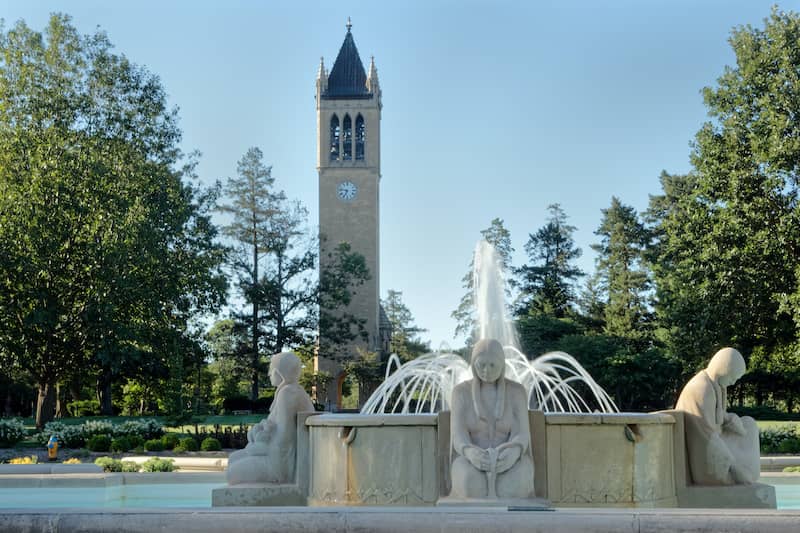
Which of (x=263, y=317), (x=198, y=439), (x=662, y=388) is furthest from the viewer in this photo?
(x=263, y=317)

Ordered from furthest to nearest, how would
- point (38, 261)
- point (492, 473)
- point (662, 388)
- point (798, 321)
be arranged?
point (662, 388) → point (38, 261) → point (798, 321) → point (492, 473)

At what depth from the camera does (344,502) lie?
9109 mm

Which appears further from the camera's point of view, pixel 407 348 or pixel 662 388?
pixel 407 348

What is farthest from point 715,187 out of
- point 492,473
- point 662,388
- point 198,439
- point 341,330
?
point 341,330

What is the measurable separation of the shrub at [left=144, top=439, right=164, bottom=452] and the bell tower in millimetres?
44066

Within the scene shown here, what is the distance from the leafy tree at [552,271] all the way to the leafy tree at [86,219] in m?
33.3

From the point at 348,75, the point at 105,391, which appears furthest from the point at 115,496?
the point at 348,75

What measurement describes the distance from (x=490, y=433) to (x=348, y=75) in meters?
66.2

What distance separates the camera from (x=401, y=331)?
8100cm

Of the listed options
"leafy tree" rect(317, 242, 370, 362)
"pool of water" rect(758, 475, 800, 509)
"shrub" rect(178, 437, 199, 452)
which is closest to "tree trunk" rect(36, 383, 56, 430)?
"shrub" rect(178, 437, 199, 452)

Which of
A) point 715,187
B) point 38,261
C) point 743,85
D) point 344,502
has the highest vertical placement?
point 743,85

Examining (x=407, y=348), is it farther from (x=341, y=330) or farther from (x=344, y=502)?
(x=344, y=502)

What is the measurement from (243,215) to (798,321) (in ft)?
118

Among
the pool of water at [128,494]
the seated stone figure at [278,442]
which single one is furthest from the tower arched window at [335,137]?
the seated stone figure at [278,442]
